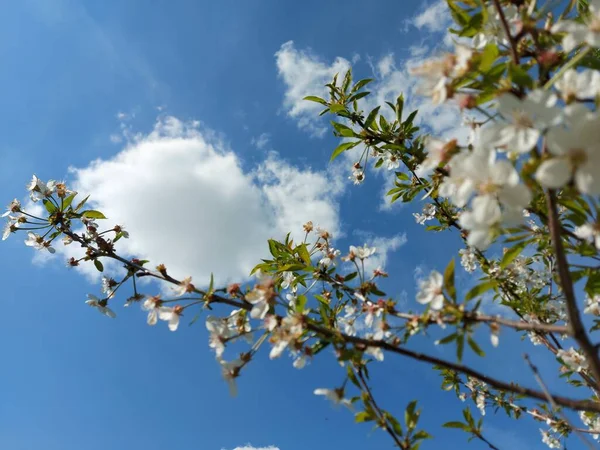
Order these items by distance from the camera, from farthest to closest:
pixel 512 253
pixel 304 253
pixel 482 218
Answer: pixel 304 253 < pixel 512 253 < pixel 482 218

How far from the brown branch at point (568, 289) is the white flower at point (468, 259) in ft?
7.01

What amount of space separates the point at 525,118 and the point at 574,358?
215cm

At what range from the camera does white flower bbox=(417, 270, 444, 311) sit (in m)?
1.37

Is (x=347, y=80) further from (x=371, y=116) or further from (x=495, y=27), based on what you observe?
(x=495, y=27)

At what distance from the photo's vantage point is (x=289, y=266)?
2.52 meters

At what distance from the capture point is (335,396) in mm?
1575

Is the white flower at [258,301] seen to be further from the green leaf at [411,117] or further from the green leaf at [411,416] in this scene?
the green leaf at [411,117]

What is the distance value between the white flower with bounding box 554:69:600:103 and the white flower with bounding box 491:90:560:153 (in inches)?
5.0

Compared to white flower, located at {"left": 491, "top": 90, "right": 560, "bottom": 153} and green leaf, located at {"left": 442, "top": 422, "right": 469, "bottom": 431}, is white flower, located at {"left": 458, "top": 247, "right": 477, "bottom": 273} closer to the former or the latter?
green leaf, located at {"left": 442, "top": 422, "right": 469, "bottom": 431}

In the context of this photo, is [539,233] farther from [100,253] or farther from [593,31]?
[100,253]

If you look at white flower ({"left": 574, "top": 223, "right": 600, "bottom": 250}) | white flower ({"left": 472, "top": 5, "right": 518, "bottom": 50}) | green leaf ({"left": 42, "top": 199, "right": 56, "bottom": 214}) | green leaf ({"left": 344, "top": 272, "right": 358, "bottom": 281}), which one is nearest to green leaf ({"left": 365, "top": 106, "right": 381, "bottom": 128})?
green leaf ({"left": 344, "top": 272, "right": 358, "bottom": 281})

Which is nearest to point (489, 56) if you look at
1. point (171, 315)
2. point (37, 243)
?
point (171, 315)

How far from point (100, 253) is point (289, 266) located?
1256 millimetres

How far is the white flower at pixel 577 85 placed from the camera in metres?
1.03
